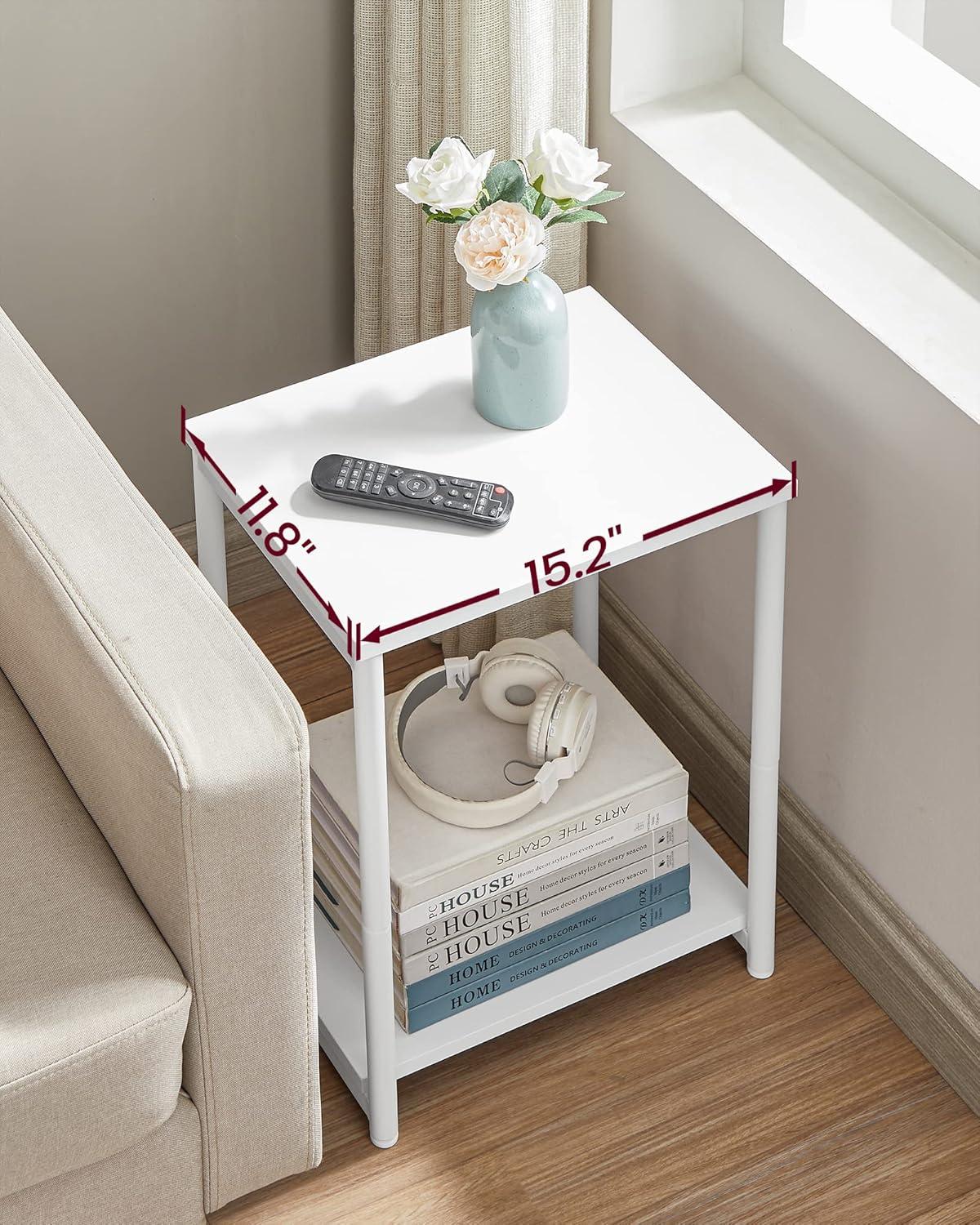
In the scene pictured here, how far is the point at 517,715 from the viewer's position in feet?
5.93

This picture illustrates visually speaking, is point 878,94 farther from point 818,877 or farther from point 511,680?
point 818,877

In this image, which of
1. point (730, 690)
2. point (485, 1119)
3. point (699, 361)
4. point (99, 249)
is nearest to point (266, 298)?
point (99, 249)

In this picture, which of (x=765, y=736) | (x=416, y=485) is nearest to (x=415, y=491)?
(x=416, y=485)

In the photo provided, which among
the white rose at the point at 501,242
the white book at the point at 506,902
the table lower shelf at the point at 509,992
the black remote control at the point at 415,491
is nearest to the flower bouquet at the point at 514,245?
the white rose at the point at 501,242

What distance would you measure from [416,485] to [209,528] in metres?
0.30

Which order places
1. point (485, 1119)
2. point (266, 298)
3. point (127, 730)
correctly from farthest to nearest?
point (266, 298) < point (485, 1119) < point (127, 730)

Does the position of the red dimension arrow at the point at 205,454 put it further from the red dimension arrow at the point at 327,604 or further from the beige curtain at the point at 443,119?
the beige curtain at the point at 443,119

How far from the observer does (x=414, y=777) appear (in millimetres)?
1716

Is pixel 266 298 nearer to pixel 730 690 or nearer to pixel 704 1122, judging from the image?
pixel 730 690

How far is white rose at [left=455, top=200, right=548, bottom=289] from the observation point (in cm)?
151

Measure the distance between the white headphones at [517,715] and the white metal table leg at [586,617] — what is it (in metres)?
0.17

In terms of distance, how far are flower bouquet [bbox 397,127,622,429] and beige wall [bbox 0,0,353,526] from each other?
1.94ft

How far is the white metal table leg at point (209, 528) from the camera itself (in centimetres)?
171

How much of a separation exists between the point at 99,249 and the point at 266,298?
0.23m
